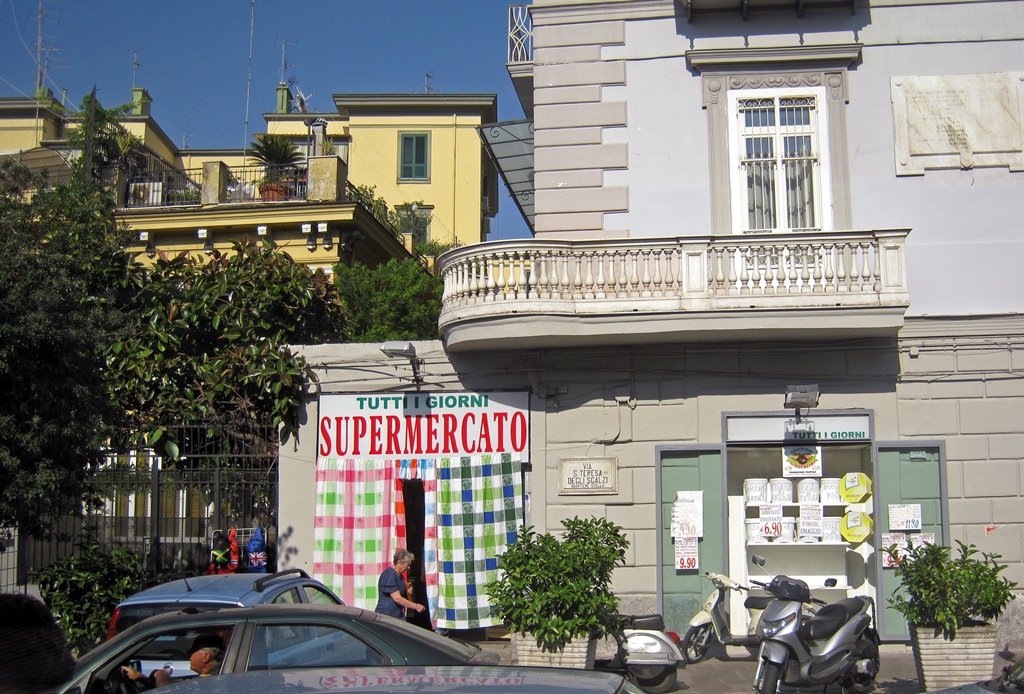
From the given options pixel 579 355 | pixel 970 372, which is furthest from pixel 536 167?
pixel 970 372

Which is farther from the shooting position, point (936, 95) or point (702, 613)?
point (936, 95)

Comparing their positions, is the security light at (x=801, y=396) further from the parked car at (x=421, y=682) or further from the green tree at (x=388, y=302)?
the green tree at (x=388, y=302)

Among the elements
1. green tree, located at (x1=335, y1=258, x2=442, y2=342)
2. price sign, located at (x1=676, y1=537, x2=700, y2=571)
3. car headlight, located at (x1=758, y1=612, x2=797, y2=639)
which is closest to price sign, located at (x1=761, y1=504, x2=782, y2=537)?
price sign, located at (x1=676, y1=537, x2=700, y2=571)

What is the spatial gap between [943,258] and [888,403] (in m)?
2.04

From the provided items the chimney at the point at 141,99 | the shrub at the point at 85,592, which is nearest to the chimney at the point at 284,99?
the chimney at the point at 141,99

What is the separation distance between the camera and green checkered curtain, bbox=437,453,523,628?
41.7ft

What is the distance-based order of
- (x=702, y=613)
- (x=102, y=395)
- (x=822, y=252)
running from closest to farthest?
(x=102, y=395) < (x=702, y=613) < (x=822, y=252)

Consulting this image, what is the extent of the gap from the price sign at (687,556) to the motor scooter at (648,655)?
2243 mm

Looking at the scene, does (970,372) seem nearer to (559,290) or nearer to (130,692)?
(559,290)

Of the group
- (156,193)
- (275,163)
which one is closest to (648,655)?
(275,163)

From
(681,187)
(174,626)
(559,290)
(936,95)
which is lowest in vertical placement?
(174,626)

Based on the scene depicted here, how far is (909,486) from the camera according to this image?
1238 cm

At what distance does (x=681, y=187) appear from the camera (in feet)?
43.5

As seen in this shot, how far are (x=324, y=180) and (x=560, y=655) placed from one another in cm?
1556
